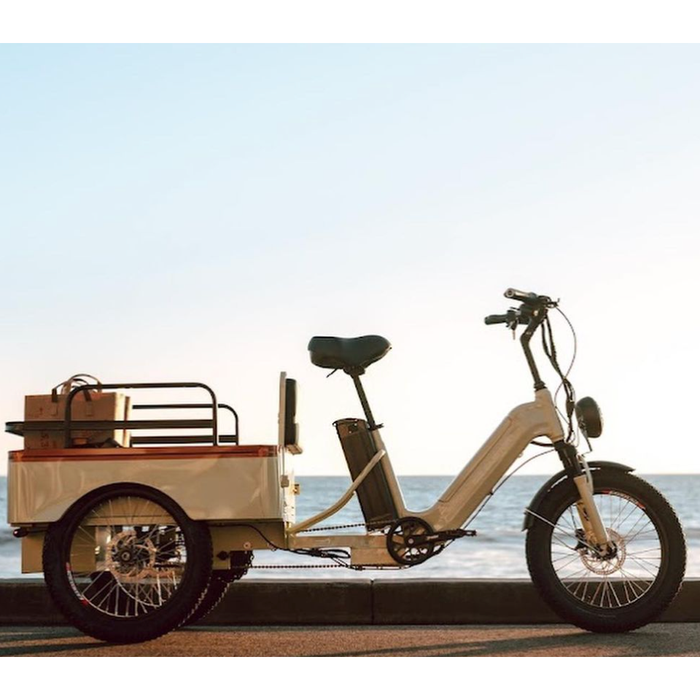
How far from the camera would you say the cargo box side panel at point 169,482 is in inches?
265

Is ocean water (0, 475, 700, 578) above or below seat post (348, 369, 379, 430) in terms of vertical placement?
below

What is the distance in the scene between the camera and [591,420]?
6902 millimetres

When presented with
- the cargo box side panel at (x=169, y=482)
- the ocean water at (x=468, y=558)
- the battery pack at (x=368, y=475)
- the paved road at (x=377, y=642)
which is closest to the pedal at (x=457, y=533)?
the battery pack at (x=368, y=475)

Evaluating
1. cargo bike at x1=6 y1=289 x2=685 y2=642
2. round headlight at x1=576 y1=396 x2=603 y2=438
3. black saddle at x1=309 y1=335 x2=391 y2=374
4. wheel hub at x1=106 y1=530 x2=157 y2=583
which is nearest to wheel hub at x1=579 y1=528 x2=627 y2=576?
cargo bike at x1=6 y1=289 x2=685 y2=642

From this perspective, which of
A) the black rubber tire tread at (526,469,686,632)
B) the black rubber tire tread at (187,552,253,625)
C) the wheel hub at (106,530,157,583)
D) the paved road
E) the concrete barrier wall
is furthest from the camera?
the concrete barrier wall

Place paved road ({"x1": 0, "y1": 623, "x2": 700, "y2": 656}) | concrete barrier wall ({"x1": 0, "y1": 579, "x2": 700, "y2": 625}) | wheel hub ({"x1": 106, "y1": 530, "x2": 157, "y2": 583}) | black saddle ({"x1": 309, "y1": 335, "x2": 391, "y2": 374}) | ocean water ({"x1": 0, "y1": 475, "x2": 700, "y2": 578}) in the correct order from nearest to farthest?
paved road ({"x1": 0, "y1": 623, "x2": 700, "y2": 656}) < wheel hub ({"x1": 106, "y1": 530, "x2": 157, "y2": 583}) < black saddle ({"x1": 309, "y1": 335, "x2": 391, "y2": 374}) < concrete barrier wall ({"x1": 0, "y1": 579, "x2": 700, "y2": 625}) < ocean water ({"x1": 0, "y1": 475, "x2": 700, "y2": 578})

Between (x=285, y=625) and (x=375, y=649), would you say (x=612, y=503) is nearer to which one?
(x=375, y=649)

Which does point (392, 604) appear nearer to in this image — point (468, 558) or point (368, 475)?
point (368, 475)

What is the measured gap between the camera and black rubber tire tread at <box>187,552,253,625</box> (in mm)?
6992

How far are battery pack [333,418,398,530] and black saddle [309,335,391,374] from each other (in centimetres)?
32

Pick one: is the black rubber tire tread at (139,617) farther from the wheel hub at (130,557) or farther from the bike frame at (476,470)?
the bike frame at (476,470)

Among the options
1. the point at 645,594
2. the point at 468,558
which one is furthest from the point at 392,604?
the point at 468,558

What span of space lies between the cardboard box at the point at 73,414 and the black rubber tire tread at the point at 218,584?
0.96m

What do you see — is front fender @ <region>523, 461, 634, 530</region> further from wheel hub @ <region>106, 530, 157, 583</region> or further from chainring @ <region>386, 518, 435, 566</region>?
wheel hub @ <region>106, 530, 157, 583</region>
